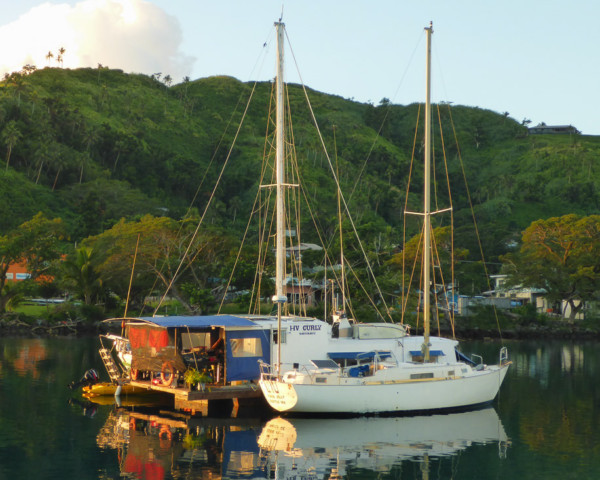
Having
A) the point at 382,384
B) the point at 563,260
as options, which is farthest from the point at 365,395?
the point at 563,260

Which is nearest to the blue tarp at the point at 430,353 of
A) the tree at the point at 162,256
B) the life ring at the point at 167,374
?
the life ring at the point at 167,374

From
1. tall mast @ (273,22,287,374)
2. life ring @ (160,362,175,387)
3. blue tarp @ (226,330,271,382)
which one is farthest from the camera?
tall mast @ (273,22,287,374)

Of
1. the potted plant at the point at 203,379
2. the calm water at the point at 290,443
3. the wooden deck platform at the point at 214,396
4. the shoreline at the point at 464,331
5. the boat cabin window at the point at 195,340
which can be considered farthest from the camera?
the shoreline at the point at 464,331

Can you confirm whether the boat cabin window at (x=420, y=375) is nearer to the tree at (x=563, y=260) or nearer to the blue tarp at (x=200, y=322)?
the blue tarp at (x=200, y=322)

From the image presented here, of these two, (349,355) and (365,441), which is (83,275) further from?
(365,441)

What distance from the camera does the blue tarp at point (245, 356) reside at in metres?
31.7

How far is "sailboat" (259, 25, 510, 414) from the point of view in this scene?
95.7 feet

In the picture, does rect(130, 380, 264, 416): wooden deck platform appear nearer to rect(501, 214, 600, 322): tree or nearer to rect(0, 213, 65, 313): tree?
rect(0, 213, 65, 313): tree

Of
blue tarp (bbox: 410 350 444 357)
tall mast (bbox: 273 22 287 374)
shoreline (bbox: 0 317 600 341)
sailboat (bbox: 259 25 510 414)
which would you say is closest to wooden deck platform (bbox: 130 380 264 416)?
sailboat (bbox: 259 25 510 414)

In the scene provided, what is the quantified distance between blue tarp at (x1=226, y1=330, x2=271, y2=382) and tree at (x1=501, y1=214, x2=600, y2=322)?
6112cm

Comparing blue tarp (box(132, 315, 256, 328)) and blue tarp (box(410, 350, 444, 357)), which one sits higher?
blue tarp (box(132, 315, 256, 328))

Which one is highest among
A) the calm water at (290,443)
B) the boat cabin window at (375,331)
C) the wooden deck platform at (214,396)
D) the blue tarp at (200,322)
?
the blue tarp at (200,322)

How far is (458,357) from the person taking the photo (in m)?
37.5

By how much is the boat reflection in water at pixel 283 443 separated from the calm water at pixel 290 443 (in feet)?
0.12
